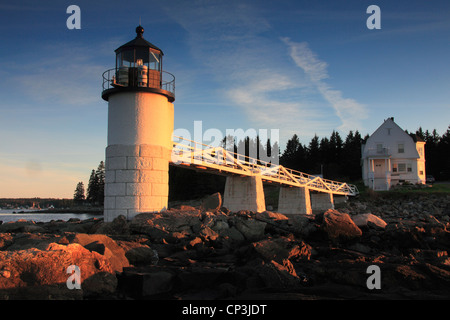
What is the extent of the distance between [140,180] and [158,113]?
122 inches

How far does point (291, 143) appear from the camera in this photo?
96375mm

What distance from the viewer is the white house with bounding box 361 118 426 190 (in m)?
52.4

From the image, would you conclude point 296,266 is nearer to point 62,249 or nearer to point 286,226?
point 286,226

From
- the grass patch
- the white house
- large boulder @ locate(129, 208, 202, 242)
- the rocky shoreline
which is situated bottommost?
the rocky shoreline

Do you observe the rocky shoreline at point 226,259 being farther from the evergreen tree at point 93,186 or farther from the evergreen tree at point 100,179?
the evergreen tree at point 93,186

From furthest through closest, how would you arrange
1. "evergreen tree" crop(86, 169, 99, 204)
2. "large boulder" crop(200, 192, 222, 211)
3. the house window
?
"evergreen tree" crop(86, 169, 99, 204) → the house window → "large boulder" crop(200, 192, 222, 211)

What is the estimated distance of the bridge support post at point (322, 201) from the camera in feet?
139

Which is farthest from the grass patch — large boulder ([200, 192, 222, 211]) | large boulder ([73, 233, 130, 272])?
large boulder ([73, 233, 130, 272])

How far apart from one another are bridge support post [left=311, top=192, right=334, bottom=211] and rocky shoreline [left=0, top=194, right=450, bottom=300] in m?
27.3

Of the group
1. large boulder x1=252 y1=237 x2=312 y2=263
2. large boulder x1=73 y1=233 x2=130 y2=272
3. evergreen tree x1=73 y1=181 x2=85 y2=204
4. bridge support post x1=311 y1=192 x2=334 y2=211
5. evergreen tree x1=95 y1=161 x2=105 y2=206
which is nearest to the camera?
large boulder x1=73 y1=233 x2=130 y2=272

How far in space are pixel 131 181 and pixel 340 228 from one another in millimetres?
8684

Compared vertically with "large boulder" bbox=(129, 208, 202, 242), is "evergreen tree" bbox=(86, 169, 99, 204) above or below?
above

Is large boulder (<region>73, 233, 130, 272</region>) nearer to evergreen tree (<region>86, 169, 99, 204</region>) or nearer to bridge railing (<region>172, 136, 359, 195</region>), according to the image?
bridge railing (<region>172, 136, 359, 195</region>)
